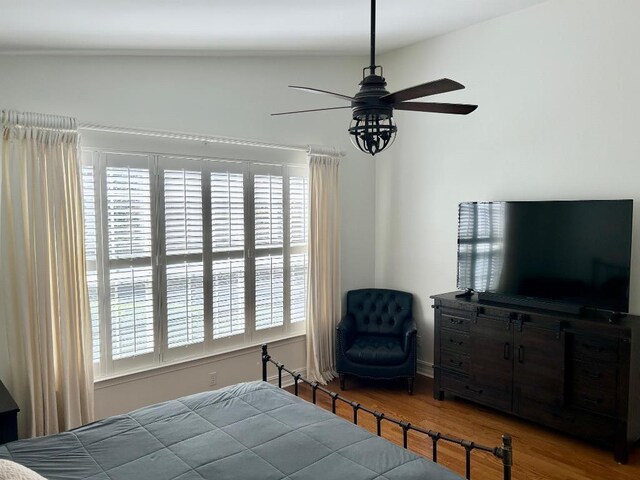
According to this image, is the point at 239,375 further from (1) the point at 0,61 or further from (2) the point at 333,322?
(1) the point at 0,61

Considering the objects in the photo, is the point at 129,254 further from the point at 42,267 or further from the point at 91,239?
the point at 42,267

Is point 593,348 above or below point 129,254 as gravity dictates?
below

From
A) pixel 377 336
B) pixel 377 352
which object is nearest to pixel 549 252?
pixel 377 352

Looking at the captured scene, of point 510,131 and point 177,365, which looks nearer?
point 177,365

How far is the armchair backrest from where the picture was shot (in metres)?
5.02

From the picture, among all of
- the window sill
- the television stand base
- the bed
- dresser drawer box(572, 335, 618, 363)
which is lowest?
the window sill

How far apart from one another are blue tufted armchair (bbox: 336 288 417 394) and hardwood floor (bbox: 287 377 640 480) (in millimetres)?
226

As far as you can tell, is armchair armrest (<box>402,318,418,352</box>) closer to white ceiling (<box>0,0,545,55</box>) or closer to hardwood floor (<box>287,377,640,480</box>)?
hardwood floor (<box>287,377,640,480</box>)

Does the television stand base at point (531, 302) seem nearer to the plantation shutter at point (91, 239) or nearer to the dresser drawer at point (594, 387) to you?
the dresser drawer at point (594, 387)

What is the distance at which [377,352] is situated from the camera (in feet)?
15.0

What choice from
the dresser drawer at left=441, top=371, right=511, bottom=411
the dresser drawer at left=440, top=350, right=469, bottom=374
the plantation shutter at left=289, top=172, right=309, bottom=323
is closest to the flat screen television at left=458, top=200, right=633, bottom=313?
the dresser drawer at left=440, top=350, right=469, bottom=374

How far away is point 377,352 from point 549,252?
70.9 inches

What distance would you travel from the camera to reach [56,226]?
3344 millimetres

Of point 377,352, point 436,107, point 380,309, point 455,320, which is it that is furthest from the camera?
point 380,309
